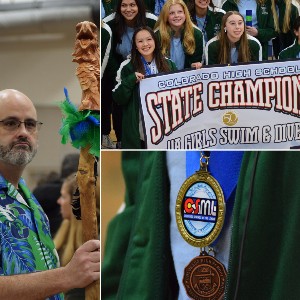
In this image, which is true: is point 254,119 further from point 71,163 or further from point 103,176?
point 71,163

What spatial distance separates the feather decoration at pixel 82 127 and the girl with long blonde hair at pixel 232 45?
11.7 inches

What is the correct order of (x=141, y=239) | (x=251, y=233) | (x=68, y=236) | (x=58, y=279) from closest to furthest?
(x=251, y=233), (x=141, y=239), (x=58, y=279), (x=68, y=236)

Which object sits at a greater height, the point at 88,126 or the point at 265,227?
the point at 88,126

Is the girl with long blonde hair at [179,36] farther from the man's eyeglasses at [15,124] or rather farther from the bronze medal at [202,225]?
the man's eyeglasses at [15,124]

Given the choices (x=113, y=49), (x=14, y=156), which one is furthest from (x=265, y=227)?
(x=14, y=156)

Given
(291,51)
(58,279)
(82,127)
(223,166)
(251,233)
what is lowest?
(58,279)

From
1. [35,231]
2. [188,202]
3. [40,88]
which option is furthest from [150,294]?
[40,88]

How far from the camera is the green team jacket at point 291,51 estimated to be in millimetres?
1237

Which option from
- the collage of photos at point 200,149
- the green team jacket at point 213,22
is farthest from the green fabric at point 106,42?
the green team jacket at point 213,22

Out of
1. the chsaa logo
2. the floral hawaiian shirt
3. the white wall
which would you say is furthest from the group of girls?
the white wall

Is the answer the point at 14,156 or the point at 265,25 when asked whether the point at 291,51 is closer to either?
the point at 265,25

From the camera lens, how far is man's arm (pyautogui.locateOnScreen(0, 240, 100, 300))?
1.39 metres

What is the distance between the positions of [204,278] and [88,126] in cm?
42

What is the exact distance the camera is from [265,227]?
1.21 m
